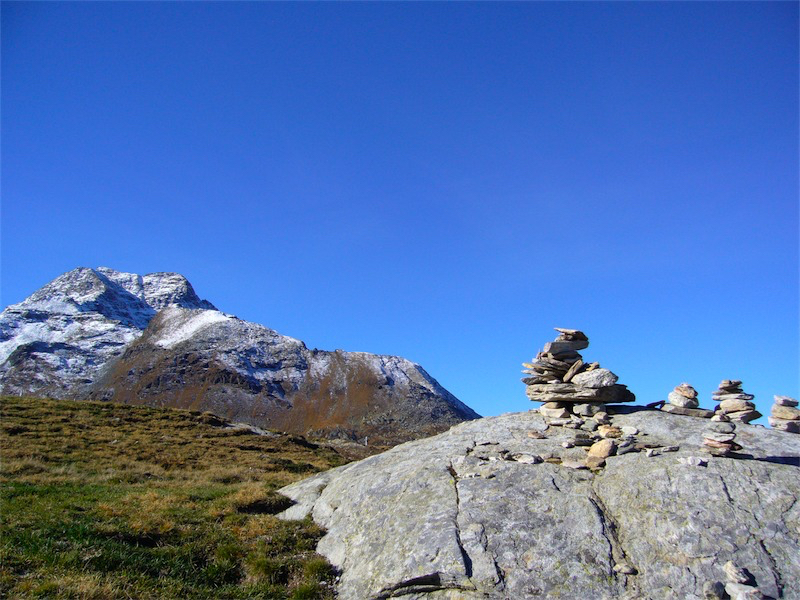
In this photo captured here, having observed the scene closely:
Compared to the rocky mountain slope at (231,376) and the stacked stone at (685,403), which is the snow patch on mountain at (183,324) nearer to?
the rocky mountain slope at (231,376)

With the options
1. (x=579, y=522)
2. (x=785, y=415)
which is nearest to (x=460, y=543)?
(x=579, y=522)

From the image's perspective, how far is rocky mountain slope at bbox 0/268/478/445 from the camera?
145 m

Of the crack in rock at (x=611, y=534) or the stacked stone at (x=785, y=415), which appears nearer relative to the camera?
the crack in rock at (x=611, y=534)

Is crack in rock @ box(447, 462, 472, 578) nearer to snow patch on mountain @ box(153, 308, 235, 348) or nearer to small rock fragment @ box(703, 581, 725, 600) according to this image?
small rock fragment @ box(703, 581, 725, 600)

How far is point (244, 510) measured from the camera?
16.6 meters

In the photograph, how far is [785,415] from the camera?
15.5 meters

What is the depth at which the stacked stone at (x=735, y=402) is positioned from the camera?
15.9m

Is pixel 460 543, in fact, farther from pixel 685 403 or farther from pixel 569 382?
pixel 685 403

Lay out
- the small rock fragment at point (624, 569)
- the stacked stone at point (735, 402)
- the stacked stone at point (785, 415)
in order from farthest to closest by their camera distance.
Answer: the stacked stone at point (735, 402) → the stacked stone at point (785, 415) → the small rock fragment at point (624, 569)

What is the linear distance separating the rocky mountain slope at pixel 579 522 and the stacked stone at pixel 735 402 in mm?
716

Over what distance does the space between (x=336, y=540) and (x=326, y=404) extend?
146799 millimetres

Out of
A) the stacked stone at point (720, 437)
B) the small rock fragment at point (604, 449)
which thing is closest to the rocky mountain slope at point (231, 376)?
the stacked stone at point (720, 437)

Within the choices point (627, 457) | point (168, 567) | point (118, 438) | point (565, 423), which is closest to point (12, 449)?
point (118, 438)

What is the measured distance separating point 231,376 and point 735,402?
15740 centimetres
